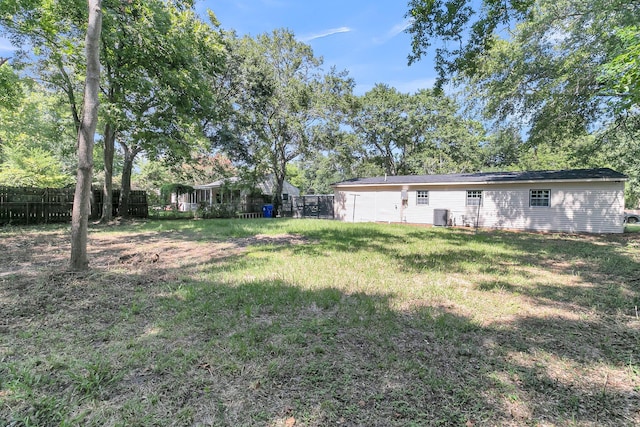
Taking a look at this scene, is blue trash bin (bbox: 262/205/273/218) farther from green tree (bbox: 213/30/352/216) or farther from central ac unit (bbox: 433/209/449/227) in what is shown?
central ac unit (bbox: 433/209/449/227)

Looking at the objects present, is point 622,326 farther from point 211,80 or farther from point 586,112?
point 211,80

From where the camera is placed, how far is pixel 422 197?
16.8m

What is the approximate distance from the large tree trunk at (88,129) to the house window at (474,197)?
1572cm

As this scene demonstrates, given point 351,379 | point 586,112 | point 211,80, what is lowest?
point 351,379

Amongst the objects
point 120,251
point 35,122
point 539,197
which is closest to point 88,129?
point 120,251

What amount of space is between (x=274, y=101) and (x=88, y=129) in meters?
15.7

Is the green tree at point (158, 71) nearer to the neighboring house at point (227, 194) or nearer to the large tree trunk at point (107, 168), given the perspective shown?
the large tree trunk at point (107, 168)

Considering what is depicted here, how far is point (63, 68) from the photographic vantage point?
1140 centimetres

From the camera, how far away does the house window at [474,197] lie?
49.2 ft

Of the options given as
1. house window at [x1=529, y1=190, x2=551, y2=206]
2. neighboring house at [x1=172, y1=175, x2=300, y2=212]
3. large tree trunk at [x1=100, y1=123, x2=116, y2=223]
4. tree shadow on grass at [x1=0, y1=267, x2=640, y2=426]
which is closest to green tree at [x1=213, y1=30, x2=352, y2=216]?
neighboring house at [x1=172, y1=175, x2=300, y2=212]

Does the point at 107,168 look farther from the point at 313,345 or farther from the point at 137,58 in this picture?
the point at 313,345

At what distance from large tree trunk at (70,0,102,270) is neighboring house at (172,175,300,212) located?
1531 centimetres

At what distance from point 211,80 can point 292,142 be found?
21.5 ft

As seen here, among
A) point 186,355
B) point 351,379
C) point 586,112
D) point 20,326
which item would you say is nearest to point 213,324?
point 186,355
